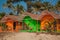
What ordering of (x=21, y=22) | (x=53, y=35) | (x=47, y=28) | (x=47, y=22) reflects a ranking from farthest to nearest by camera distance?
(x=21, y=22) → (x=47, y=22) → (x=47, y=28) → (x=53, y=35)

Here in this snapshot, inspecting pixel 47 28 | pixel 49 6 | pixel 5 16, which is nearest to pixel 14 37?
pixel 47 28

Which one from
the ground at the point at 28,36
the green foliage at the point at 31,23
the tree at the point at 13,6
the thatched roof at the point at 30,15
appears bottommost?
the ground at the point at 28,36

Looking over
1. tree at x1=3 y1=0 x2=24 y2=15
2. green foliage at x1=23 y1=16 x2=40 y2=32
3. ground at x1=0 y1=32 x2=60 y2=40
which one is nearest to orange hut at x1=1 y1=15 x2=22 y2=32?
green foliage at x1=23 y1=16 x2=40 y2=32

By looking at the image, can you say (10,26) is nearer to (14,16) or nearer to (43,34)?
(14,16)

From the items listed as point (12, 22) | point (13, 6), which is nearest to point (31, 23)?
point (12, 22)

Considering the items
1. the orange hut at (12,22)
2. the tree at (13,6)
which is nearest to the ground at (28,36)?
the orange hut at (12,22)

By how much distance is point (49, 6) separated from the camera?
10.8 metres

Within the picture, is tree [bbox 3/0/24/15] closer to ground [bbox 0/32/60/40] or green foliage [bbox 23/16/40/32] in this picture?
green foliage [bbox 23/16/40/32]

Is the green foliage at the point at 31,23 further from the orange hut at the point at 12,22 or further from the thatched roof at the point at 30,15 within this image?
the orange hut at the point at 12,22

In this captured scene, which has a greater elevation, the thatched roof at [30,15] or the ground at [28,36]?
the thatched roof at [30,15]

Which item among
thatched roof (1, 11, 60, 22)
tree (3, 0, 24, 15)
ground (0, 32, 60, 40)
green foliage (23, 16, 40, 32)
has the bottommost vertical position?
ground (0, 32, 60, 40)

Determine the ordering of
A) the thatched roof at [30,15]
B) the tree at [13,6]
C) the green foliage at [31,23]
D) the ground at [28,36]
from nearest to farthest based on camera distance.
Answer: the ground at [28,36]
the thatched roof at [30,15]
the green foliage at [31,23]
the tree at [13,6]

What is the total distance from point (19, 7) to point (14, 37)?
281 centimetres

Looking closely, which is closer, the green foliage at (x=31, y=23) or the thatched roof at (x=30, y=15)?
the thatched roof at (x=30, y=15)
